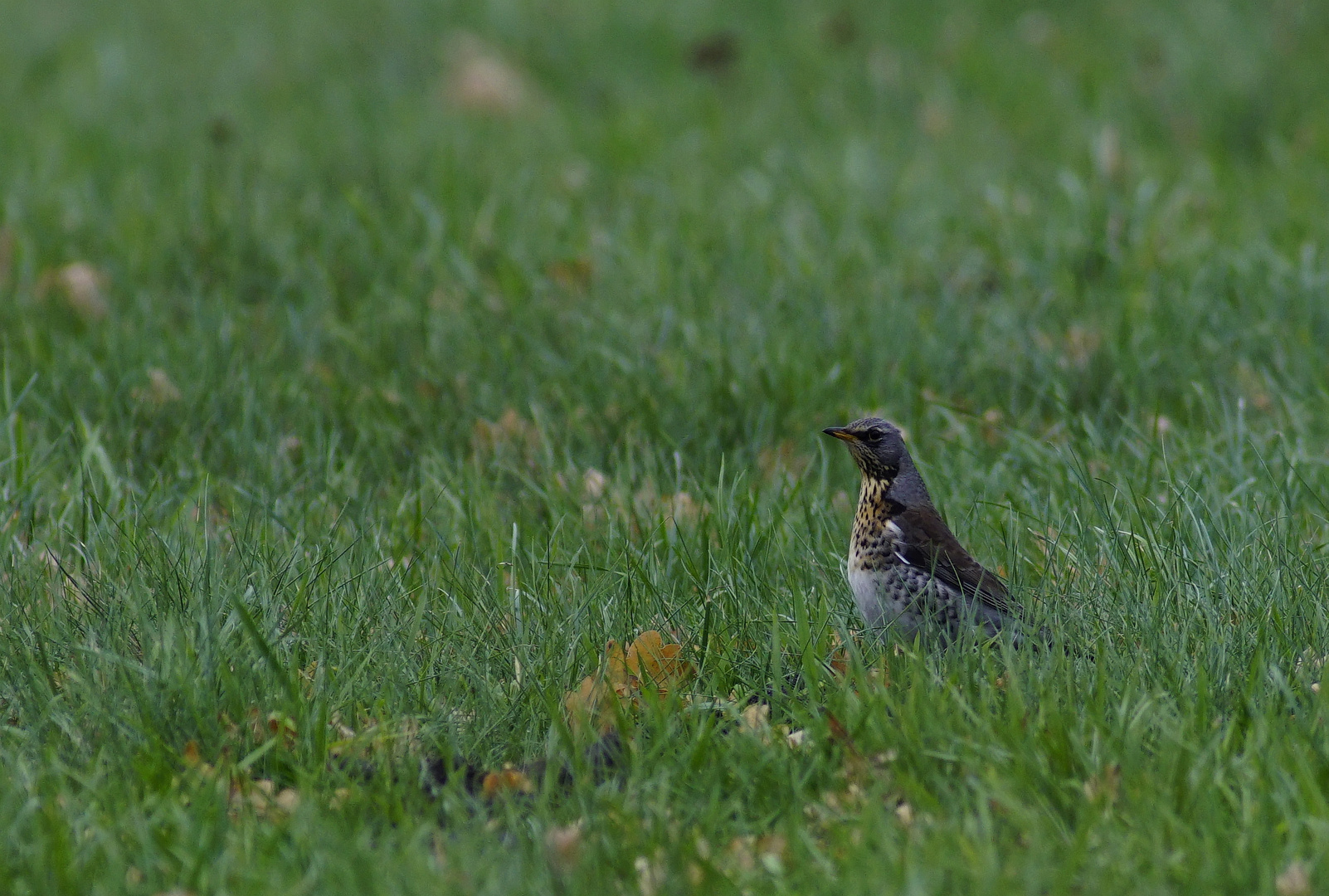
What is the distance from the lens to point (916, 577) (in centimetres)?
338

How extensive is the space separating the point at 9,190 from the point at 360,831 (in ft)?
16.9

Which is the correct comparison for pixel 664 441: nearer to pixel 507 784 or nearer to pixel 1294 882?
pixel 507 784

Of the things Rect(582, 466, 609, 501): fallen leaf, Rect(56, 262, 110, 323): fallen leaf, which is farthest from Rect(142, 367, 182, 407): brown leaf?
Rect(582, 466, 609, 501): fallen leaf

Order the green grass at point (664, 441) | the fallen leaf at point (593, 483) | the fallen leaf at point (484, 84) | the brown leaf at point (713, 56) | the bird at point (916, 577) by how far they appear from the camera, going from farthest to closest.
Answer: the brown leaf at point (713, 56)
the fallen leaf at point (484, 84)
the fallen leaf at point (593, 483)
the bird at point (916, 577)
the green grass at point (664, 441)

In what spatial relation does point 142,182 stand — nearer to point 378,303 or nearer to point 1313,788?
point 378,303

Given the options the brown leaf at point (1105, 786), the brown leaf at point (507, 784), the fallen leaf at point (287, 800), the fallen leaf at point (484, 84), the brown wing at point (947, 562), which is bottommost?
the fallen leaf at point (287, 800)

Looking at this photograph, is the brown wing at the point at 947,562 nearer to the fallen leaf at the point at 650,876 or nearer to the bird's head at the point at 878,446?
the bird's head at the point at 878,446

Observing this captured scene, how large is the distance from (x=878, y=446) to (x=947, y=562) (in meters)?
0.43

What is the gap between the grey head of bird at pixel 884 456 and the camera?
12.1 feet

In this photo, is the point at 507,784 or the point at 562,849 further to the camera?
the point at 507,784

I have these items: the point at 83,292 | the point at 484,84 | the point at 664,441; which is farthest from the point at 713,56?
the point at 664,441

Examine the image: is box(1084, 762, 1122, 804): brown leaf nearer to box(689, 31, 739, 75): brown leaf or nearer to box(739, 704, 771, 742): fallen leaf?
box(739, 704, 771, 742): fallen leaf

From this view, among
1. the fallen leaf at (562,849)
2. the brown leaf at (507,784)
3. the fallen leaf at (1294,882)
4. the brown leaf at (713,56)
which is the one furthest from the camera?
the brown leaf at (713,56)

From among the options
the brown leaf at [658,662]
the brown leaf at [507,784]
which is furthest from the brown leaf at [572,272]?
the brown leaf at [507,784]
